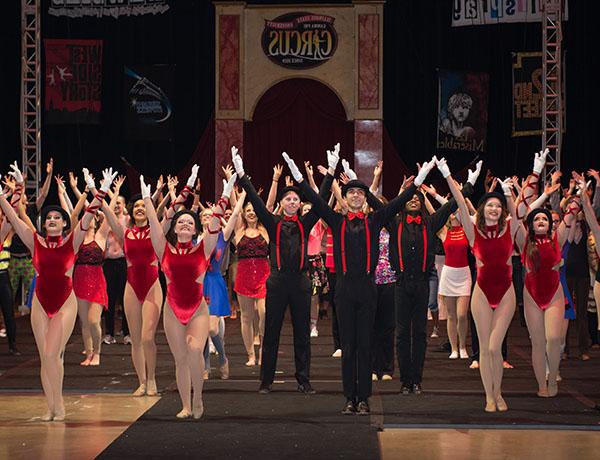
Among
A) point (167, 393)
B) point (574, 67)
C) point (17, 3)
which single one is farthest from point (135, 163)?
point (167, 393)

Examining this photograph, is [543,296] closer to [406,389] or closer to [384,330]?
[406,389]

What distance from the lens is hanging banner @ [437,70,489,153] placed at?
791 inches

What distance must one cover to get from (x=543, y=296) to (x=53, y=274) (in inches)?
155

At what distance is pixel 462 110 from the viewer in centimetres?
2014

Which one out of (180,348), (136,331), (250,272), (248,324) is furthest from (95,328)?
(180,348)

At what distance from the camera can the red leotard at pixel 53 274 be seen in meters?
7.45

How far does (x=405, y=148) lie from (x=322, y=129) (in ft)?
5.90

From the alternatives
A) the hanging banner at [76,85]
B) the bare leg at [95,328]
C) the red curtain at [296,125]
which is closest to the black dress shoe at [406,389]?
the bare leg at [95,328]

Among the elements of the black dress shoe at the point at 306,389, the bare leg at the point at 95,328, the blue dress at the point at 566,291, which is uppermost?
the blue dress at the point at 566,291

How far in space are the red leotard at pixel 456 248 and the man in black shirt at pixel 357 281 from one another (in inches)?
134

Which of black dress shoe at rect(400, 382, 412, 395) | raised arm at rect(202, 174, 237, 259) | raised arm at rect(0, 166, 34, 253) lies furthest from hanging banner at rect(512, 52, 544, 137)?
raised arm at rect(0, 166, 34, 253)

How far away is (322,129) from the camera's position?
69.5ft

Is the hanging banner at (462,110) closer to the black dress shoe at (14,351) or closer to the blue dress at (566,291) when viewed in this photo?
the blue dress at (566,291)

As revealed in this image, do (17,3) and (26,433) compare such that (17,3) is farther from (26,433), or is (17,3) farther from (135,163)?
(26,433)
